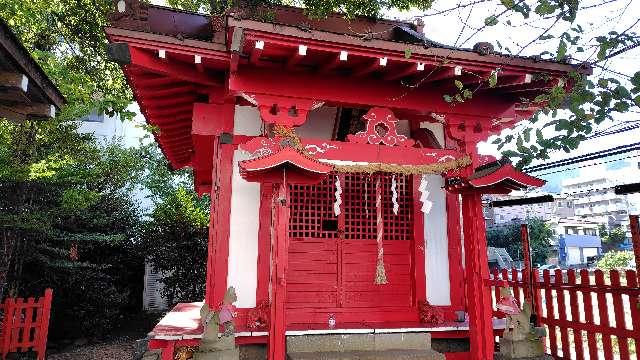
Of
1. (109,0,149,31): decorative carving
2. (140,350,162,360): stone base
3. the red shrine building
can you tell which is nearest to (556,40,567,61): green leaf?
the red shrine building

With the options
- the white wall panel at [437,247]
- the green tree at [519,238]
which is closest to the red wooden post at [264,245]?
the white wall panel at [437,247]

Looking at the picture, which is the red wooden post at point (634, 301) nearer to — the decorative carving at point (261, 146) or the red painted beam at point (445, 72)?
the red painted beam at point (445, 72)

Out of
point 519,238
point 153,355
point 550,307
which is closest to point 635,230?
point 550,307

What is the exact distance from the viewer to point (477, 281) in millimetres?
5875

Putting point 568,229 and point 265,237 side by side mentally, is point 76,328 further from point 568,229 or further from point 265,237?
point 568,229

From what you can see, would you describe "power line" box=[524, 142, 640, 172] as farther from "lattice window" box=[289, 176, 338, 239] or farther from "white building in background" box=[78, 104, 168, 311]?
"white building in background" box=[78, 104, 168, 311]

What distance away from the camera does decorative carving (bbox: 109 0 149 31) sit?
525 centimetres

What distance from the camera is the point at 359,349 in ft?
19.3

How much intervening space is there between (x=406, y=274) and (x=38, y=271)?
11.1 metres

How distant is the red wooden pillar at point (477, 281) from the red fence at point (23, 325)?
8513 mm

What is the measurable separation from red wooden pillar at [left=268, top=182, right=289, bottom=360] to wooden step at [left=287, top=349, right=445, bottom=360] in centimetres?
32

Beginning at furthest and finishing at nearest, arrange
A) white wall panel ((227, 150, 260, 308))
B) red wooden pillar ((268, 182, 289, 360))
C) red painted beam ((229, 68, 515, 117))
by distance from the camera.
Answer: white wall panel ((227, 150, 260, 308)) → red painted beam ((229, 68, 515, 117)) → red wooden pillar ((268, 182, 289, 360))

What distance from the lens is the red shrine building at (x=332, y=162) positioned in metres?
5.27

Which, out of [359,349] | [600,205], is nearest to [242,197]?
[359,349]
